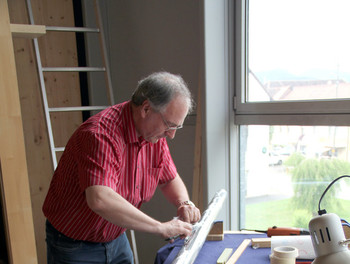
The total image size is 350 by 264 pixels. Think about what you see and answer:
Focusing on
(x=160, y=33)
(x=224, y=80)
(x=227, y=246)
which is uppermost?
(x=160, y=33)

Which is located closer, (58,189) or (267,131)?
(58,189)

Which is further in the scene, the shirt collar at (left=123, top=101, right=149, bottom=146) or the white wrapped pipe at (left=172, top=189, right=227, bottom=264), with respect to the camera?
the shirt collar at (left=123, top=101, right=149, bottom=146)

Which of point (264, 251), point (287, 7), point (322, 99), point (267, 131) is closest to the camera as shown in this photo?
point (264, 251)

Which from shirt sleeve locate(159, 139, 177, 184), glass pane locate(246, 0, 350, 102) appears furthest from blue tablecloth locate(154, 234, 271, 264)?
glass pane locate(246, 0, 350, 102)

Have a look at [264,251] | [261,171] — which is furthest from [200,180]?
[264,251]

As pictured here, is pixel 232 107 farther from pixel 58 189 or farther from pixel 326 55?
pixel 58 189

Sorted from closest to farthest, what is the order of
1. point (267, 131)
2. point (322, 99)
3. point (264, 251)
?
point (264, 251), point (322, 99), point (267, 131)

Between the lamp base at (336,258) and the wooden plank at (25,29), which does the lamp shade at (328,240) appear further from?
the wooden plank at (25,29)

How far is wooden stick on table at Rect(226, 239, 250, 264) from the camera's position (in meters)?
1.44

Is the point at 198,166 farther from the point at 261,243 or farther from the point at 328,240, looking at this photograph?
the point at 328,240

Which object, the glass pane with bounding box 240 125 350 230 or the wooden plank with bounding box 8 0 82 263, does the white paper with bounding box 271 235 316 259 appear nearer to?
the glass pane with bounding box 240 125 350 230

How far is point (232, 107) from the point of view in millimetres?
2381

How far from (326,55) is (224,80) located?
645 millimetres

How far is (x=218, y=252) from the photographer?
155 centimetres
